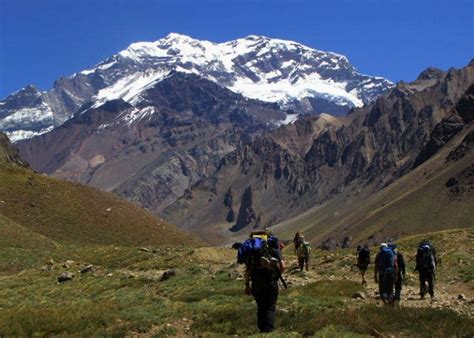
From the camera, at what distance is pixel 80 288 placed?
33.1 metres

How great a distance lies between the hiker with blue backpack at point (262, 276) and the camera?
18203mm

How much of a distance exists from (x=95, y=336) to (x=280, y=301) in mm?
7289

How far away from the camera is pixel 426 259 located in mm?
26562

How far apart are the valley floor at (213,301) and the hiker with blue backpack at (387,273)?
20.5 inches

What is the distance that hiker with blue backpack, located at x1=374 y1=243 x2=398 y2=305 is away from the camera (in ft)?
78.5

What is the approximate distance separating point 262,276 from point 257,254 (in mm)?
635

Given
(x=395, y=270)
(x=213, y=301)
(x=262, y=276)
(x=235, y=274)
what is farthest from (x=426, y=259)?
(x=262, y=276)

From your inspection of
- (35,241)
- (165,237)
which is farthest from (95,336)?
(165,237)

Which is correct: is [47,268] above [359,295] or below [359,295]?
above

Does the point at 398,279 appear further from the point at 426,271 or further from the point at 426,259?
the point at 426,259

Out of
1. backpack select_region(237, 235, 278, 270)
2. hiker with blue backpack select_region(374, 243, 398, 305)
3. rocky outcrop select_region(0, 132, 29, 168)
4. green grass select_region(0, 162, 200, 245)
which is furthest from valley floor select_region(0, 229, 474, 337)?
rocky outcrop select_region(0, 132, 29, 168)

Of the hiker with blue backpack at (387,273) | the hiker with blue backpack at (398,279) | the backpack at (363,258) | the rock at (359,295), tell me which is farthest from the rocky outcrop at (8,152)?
the hiker with blue backpack at (387,273)

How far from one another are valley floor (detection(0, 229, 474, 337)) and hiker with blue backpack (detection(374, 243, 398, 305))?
520mm

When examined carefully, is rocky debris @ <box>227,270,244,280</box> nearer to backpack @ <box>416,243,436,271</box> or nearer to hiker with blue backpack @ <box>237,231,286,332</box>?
backpack @ <box>416,243,436,271</box>
